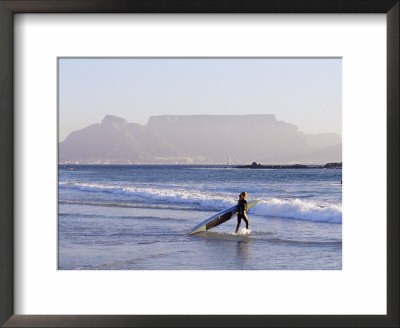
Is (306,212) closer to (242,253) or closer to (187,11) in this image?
(242,253)

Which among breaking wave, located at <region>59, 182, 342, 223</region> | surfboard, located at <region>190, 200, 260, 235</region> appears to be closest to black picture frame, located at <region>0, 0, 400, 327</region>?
surfboard, located at <region>190, 200, 260, 235</region>

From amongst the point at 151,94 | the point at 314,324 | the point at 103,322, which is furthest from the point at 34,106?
the point at 151,94

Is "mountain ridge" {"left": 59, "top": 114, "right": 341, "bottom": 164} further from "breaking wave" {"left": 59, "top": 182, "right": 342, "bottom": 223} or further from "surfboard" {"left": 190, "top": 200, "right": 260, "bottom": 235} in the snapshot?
"surfboard" {"left": 190, "top": 200, "right": 260, "bottom": 235}

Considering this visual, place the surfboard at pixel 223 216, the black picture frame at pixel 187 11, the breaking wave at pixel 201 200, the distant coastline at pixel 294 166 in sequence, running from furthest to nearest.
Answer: the distant coastline at pixel 294 166
the breaking wave at pixel 201 200
the surfboard at pixel 223 216
the black picture frame at pixel 187 11

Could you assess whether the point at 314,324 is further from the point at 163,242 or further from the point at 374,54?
the point at 163,242

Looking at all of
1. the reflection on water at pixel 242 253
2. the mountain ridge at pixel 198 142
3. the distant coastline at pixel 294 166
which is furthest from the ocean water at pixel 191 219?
the mountain ridge at pixel 198 142

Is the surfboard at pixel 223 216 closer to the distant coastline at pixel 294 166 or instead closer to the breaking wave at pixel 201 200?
the breaking wave at pixel 201 200
